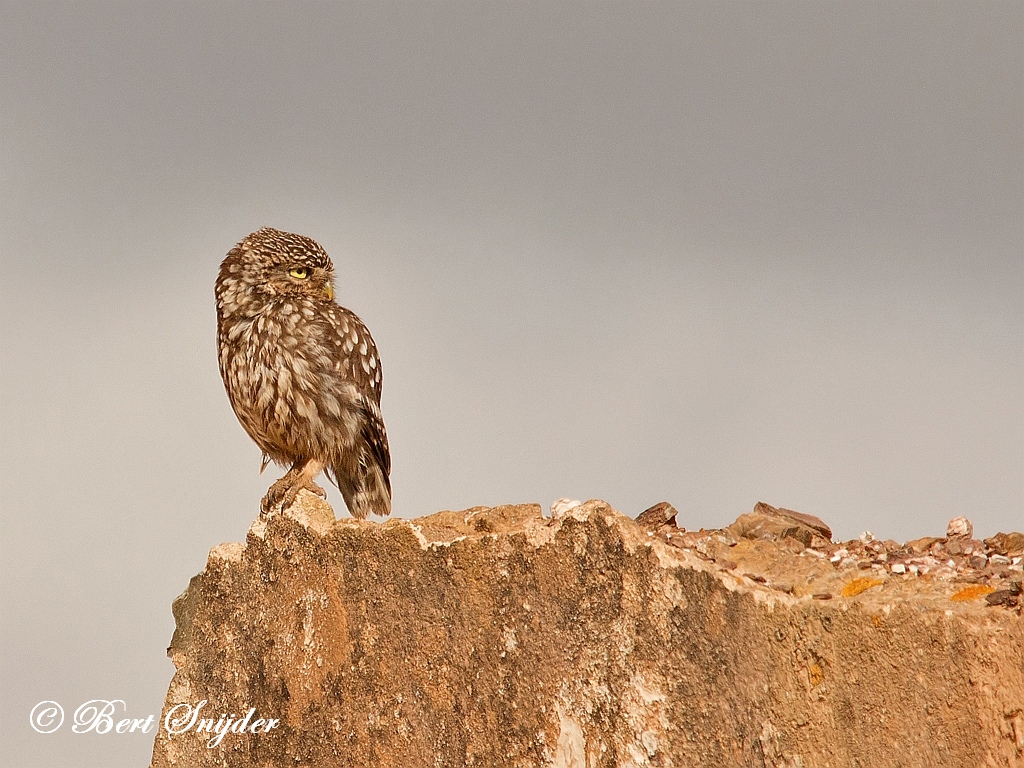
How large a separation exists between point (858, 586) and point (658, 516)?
1393 millimetres

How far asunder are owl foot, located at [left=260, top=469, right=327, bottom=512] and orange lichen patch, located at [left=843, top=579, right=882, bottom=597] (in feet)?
9.74

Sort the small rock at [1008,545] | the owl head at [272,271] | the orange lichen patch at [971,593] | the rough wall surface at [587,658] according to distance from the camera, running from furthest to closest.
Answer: the owl head at [272,271], the small rock at [1008,545], the orange lichen patch at [971,593], the rough wall surface at [587,658]

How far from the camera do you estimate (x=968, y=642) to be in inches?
201

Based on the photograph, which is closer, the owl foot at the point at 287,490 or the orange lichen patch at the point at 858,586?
the orange lichen patch at the point at 858,586

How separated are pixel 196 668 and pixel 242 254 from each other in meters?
2.92

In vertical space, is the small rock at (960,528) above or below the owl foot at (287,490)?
below

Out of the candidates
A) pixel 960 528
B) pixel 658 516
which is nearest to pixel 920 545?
pixel 960 528

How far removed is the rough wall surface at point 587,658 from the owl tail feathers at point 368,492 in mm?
1735

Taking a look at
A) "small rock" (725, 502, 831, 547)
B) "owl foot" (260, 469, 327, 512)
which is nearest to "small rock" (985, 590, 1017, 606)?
"small rock" (725, 502, 831, 547)

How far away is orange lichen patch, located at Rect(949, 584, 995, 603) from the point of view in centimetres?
531

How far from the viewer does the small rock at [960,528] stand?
655 cm

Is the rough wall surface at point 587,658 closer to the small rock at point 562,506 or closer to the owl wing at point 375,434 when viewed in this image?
the small rock at point 562,506

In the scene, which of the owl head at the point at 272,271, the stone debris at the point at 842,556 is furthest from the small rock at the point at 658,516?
the owl head at the point at 272,271

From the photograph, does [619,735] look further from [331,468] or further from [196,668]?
[331,468]
